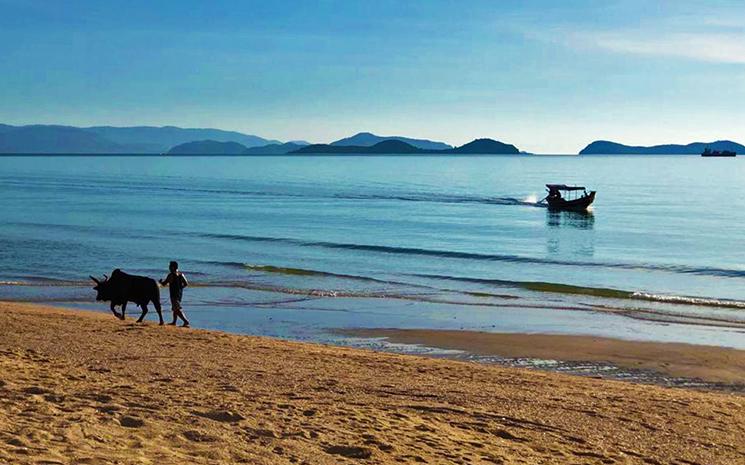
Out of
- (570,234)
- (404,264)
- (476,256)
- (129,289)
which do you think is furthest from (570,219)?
(129,289)

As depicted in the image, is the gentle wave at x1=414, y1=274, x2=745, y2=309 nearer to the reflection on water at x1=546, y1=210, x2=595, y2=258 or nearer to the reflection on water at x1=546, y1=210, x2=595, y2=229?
the reflection on water at x1=546, y1=210, x2=595, y2=258

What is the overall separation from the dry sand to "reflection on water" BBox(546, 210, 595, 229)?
43009 mm

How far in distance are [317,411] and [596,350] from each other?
9361 millimetres

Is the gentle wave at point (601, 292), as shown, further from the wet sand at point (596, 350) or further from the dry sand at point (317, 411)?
the dry sand at point (317, 411)

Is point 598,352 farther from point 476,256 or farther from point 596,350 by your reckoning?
point 476,256

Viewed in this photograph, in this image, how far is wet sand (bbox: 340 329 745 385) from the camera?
15438 mm

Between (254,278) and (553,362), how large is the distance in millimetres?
14603

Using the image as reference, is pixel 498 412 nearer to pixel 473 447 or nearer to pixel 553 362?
pixel 473 447

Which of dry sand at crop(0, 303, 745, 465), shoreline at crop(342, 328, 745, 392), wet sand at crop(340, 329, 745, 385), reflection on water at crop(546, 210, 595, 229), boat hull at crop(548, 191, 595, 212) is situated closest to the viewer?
dry sand at crop(0, 303, 745, 465)

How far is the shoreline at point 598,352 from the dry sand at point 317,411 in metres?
1.71

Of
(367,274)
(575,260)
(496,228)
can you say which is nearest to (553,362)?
(367,274)

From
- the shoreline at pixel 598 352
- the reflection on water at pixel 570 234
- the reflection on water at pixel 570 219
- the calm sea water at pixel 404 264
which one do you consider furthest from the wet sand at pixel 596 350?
the reflection on water at pixel 570 219

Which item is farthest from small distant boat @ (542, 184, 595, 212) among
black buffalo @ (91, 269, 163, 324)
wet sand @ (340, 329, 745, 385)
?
black buffalo @ (91, 269, 163, 324)

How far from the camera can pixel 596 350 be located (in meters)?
17.1
